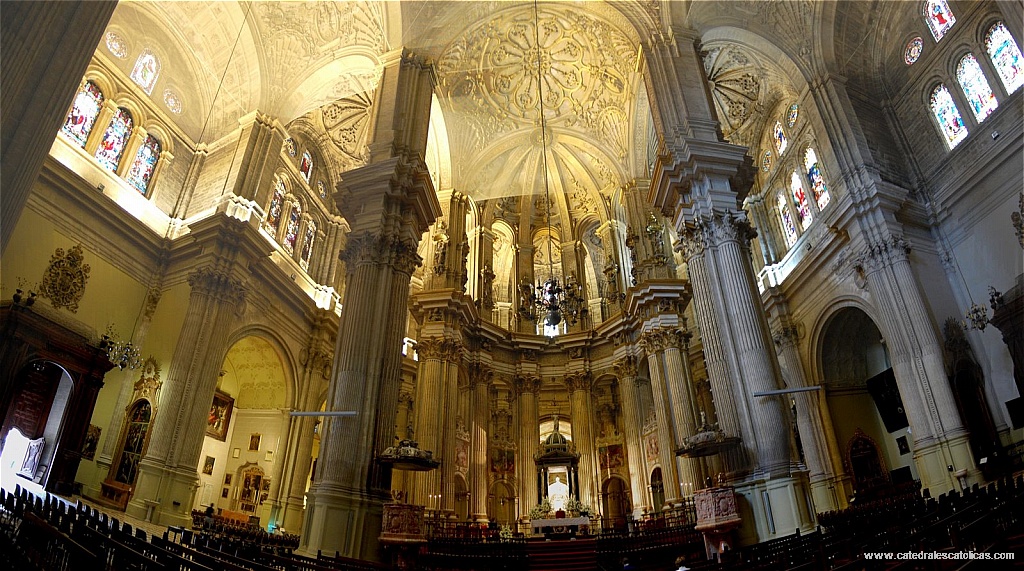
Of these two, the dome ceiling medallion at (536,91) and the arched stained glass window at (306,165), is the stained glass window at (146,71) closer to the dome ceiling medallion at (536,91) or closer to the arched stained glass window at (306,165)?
the arched stained glass window at (306,165)

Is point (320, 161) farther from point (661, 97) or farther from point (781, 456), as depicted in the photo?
point (781, 456)

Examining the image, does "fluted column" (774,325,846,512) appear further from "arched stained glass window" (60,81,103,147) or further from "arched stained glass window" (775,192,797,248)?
"arched stained glass window" (60,81,103,147)

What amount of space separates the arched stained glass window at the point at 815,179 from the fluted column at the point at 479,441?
14243 mm

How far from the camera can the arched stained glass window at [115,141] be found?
16156mm

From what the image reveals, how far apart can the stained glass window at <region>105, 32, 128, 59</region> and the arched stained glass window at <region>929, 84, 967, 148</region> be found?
25387mm

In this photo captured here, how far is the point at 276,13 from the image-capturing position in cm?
1841

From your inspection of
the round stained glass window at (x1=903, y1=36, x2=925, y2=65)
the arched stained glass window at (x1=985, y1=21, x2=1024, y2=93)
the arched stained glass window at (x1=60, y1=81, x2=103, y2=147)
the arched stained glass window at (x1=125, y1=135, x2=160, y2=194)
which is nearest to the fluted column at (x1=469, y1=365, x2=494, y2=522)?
the arched stained glass window at (x1=125, y1=135, x2=160, y2=194)

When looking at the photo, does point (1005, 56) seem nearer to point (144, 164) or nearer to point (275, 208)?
point (275, 208)

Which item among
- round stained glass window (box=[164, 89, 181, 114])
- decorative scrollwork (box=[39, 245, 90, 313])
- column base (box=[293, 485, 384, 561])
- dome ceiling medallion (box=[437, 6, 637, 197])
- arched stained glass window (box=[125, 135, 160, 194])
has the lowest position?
column base (box=[293, 485, 384, 561])

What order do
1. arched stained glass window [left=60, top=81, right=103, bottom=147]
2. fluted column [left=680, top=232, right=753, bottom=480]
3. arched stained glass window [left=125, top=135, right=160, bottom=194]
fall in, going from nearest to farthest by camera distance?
1. fluted column [left=680, top=232, right=753, bottom=480]
2. arched stained glass window [left=60, top=81, right=103, bottom=147]
3. arched stained glass window [left=125, top=135, right=160, bottom=194]

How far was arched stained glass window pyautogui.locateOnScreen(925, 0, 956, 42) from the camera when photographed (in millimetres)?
17094

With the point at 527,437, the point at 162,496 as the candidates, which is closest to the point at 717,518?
the point at 162,496

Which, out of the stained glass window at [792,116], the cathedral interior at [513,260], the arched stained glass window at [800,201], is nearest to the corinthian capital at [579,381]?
the cathedral interior at [513,260]

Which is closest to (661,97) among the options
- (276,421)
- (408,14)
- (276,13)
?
(408,14)
